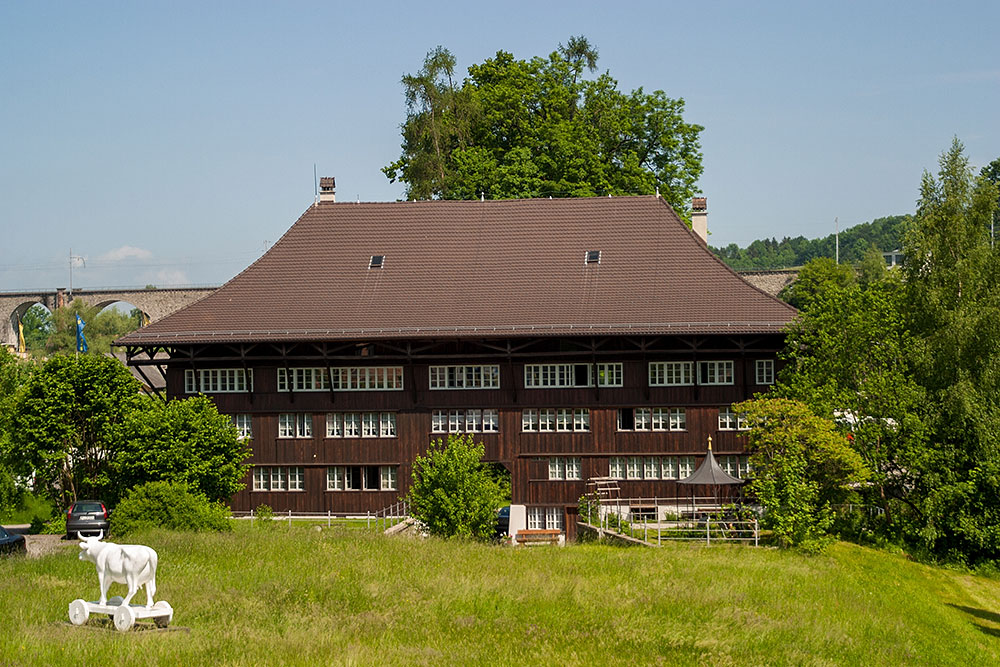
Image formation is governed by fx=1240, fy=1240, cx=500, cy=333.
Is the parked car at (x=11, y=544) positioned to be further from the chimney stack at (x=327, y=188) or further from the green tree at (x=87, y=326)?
the green tree at (x=87, y=326)

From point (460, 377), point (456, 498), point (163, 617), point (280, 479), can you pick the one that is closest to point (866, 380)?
point (460, 377)

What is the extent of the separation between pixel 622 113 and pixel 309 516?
2488 centimetres

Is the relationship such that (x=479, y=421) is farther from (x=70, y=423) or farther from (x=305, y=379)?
(x=70, y=423)

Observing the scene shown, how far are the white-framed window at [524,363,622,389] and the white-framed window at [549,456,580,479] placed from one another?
2.31 m

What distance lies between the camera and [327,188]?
4612 cm

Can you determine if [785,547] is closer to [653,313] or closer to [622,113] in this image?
[653,313]

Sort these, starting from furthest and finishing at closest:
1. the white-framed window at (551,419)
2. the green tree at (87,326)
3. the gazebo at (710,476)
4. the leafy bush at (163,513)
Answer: the green tree at (87,326) < the white-framed window at (551,419) < the gazebo at (710,476) < the leafy bush at (163,513)

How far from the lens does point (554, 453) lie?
3925cm

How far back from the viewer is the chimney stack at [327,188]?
46.0 metres

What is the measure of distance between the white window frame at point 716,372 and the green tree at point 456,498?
880 centimetres

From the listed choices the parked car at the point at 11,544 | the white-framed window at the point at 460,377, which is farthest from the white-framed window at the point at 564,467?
the parked car at the point at 11,544

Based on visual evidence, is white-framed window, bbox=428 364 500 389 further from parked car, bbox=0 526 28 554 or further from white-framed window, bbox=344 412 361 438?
parked car, bbox=0 526 28 554

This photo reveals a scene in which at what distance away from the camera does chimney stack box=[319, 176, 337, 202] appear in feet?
151

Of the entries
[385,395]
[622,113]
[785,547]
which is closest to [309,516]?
[385,395]
